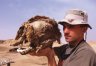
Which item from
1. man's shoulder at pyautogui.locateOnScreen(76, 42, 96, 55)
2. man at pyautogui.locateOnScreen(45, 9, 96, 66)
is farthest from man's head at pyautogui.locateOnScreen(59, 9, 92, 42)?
man's shoulder at pyautogui.locateOnScreen(76, 42, 96, 55)

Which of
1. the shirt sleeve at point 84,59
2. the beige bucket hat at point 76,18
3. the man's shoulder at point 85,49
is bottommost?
the shirt sleeve at point 84,59

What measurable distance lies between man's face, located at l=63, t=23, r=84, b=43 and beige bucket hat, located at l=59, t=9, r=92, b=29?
0.05 meters

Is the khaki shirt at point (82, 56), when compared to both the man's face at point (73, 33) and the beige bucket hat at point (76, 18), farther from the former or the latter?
the beige bucket hat at point (76, 18)

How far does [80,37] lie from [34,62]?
14.7m

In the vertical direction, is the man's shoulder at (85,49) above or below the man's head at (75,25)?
below

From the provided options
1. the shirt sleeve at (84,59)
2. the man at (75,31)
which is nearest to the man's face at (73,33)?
the man at (75,31)

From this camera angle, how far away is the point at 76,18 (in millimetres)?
2969

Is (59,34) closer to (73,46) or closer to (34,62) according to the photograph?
(73,46)

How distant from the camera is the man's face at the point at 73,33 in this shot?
2.95 metres

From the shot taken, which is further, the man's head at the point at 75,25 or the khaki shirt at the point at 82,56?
the man's head at the point at 75,25

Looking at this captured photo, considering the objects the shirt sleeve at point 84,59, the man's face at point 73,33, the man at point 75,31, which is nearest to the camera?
the shirt sleeve at point 84,59

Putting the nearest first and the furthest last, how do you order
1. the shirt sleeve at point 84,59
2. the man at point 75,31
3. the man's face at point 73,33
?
1. the shirt sleeve at point 84,59
2. the man at point 75,31
3. the man's face at point 73,33

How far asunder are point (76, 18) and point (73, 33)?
137 millimetres

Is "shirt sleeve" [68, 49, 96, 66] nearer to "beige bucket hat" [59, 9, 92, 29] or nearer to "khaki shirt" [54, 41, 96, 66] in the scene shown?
"khaki shirt" [54, 41, 96, 66]
